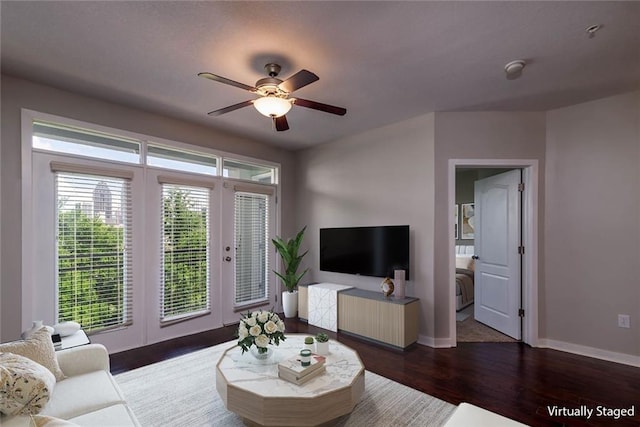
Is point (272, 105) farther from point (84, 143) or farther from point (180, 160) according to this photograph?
point (84, 143)

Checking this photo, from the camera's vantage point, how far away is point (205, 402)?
93.2 inches

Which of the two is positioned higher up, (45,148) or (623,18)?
(623,18)

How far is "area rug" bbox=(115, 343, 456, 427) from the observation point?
215cm

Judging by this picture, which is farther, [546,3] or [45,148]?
[45,148]

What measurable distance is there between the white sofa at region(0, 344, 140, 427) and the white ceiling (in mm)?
2217

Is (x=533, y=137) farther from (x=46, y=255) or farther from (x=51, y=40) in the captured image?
(x=46, y=255)

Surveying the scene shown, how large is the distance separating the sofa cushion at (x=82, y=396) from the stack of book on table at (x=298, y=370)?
0.94 meters

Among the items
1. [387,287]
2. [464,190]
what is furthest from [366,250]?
[464,190]

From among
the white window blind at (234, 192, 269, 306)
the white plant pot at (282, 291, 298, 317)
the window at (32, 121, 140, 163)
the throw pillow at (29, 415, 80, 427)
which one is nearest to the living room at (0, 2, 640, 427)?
the window at (32, 121, 140, 163)

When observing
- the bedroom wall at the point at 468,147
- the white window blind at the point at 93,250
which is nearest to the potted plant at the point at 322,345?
the bedroom wall at the point at 468,147

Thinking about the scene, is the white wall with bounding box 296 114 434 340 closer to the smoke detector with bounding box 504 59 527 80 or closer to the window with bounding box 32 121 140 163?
the smoke detector with bounding box 504 59 527 80

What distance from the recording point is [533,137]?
11.6ft

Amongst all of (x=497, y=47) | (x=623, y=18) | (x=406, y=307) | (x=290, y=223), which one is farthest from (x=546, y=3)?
(x=290, y=223)

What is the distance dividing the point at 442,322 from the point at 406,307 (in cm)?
52
